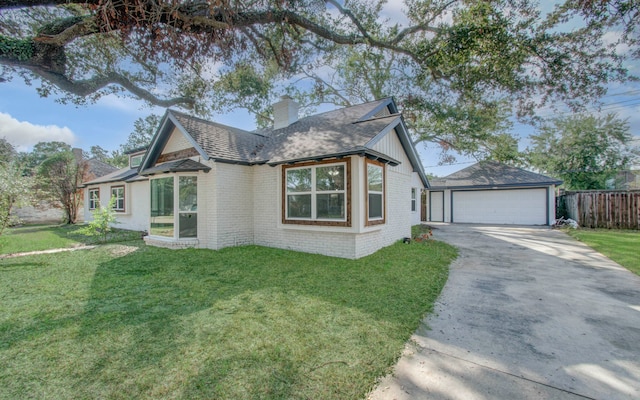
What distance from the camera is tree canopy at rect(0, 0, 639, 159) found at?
707 cm

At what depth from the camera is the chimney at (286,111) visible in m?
12.3

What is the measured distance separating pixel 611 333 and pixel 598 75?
11.5 meters

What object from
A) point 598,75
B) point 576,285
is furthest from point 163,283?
point 598,75

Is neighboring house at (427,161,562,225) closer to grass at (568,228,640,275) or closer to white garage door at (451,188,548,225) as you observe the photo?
white garage door at (451,188,548,225)

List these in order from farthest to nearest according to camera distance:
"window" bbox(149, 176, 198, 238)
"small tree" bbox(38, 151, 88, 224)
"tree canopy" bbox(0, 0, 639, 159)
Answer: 1. "small tree" bbox(38, 151, 88, 224)
2. "window" bbox(149, 176, 198, 238)
3. "tree canopy" bbox(0, 0, 639, 159)

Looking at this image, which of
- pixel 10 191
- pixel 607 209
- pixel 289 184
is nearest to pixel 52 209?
pixel 10 191

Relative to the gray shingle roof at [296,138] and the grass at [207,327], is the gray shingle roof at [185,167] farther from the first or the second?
the grass at [207,327]

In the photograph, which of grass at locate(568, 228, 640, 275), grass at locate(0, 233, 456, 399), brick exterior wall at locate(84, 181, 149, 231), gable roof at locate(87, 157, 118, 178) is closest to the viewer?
grass at locate(0, 233, 456, 399)

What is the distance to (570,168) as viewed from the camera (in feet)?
75.3

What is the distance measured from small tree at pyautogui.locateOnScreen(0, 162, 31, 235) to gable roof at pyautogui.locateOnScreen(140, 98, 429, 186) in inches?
137

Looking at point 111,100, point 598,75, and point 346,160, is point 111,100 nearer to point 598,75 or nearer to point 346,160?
point 346,160

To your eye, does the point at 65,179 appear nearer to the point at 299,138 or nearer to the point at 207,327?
the point at 299,138

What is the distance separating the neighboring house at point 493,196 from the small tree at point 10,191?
21.4 metres

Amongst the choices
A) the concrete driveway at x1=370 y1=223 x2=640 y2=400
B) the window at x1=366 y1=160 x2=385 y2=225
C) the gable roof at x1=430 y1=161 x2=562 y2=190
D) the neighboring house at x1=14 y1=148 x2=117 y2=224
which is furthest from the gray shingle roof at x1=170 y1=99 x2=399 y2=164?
the neighboring house at x1=14 y1=148 x2=117 y2=224
